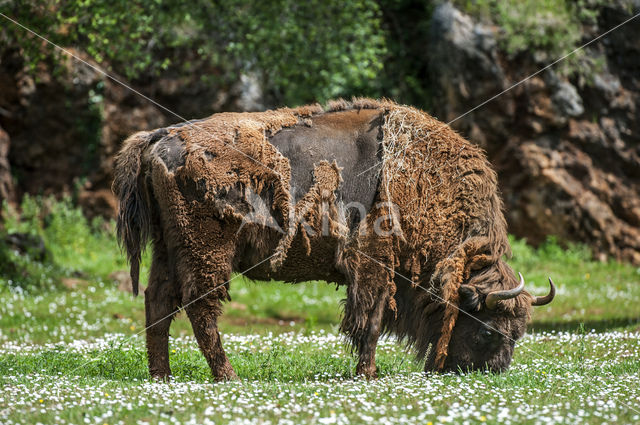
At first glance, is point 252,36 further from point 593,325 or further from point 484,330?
point 484,330

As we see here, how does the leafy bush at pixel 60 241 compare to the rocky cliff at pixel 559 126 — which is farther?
the rocky cliff at pixel 559 126

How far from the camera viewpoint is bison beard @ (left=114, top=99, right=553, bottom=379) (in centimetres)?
603

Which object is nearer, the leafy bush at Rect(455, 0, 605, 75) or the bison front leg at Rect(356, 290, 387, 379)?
the bison front leg at Rect(356, 290, 387, 379)

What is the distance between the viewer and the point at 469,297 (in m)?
6.32

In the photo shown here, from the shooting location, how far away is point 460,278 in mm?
6348

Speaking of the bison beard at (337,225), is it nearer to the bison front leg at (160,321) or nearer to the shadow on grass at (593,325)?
the bison front leg at (160,321)

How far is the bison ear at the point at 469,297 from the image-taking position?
629cm

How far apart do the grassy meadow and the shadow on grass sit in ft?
0.13

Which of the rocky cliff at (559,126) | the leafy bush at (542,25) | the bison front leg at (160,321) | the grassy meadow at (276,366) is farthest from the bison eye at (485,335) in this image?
the leafy bush at (542,25)

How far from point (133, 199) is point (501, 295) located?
11.5 ft

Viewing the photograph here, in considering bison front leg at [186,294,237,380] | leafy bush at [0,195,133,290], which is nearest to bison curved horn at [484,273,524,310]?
bison front leg at [186,294,237,380]

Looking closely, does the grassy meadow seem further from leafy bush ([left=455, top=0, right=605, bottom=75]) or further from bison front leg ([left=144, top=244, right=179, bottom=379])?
leafy bush ([left=455, top=0, right=605, bottom=75])

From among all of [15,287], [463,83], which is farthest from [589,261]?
[15,287]

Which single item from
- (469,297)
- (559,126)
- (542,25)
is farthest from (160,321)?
(542,25)
